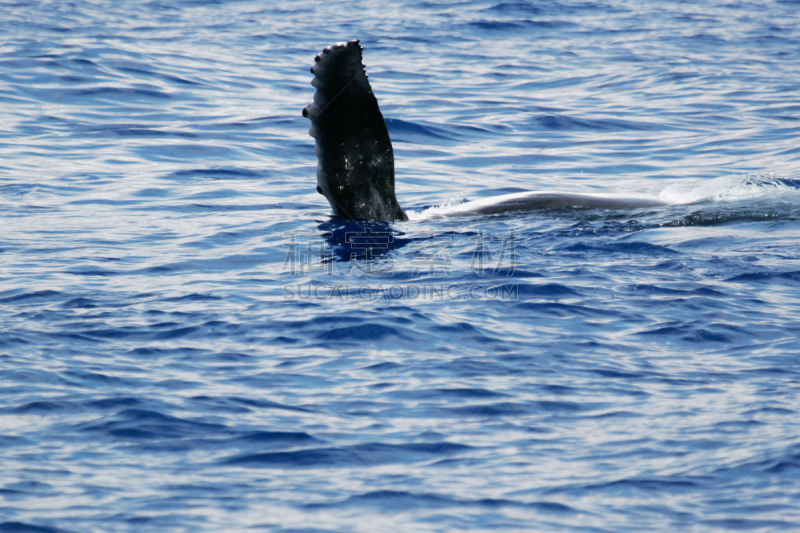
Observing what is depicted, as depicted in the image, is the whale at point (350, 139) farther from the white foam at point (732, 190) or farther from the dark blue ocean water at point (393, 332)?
the white foam at point (732, 190)

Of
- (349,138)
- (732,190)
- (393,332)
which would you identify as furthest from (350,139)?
(732,190)

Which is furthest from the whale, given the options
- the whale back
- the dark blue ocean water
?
the dark blue ocean water

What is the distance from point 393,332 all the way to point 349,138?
237 centimetres

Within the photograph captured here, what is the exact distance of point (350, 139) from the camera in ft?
23.1

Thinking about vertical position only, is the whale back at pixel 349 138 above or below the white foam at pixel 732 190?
above

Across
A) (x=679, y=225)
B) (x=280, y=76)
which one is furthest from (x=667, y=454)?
(x=280, y=76)

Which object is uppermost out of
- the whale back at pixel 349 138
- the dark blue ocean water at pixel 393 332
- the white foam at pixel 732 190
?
the whale back at pixel 349 138

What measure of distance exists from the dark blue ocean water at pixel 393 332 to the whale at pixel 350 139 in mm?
301

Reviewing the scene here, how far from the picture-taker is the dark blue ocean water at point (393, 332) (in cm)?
355

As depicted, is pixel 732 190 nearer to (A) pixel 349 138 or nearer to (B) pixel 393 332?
(A) pixel 349 138

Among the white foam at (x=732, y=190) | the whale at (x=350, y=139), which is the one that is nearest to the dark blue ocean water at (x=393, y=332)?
the white foam at (x=732, y=190)

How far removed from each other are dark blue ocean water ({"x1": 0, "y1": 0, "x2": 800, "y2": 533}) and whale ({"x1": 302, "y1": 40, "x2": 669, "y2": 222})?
0.99 ft

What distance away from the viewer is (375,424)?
4.07 m

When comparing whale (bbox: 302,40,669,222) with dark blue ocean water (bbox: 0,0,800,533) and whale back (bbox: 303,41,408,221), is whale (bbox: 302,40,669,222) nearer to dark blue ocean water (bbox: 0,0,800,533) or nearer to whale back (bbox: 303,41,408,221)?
whale back (bbox: 303,41,408,221)
